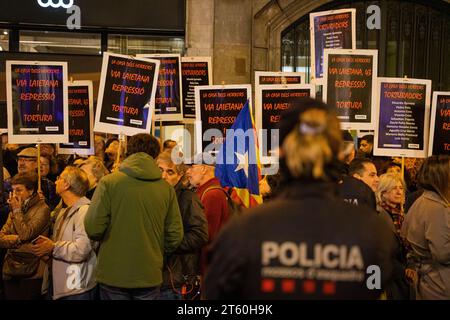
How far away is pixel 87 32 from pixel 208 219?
6963mm

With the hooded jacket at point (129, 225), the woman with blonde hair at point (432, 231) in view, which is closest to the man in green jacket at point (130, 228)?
the hooded jacket at point (129, 225)

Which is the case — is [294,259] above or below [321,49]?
below

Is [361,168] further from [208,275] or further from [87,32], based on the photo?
[87,32]

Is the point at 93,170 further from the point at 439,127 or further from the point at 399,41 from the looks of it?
the point at 399,41

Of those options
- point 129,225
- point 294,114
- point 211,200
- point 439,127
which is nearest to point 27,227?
point 129,225

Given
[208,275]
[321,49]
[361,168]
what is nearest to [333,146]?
[208,275]

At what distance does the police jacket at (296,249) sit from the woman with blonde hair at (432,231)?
117 inches

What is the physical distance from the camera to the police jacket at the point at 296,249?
8.86ft

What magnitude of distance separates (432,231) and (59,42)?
323 inches

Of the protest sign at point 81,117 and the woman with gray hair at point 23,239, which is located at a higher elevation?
the protest sign at point 81,117

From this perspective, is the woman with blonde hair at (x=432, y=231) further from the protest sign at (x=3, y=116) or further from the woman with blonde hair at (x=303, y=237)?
the protest sign at (x=3, y=116)

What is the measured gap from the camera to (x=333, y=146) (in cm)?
284

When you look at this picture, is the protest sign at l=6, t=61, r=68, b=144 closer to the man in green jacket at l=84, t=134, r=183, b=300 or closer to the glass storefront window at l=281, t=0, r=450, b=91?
the man in green jacket at l=84, t=134, r=183, b=300
